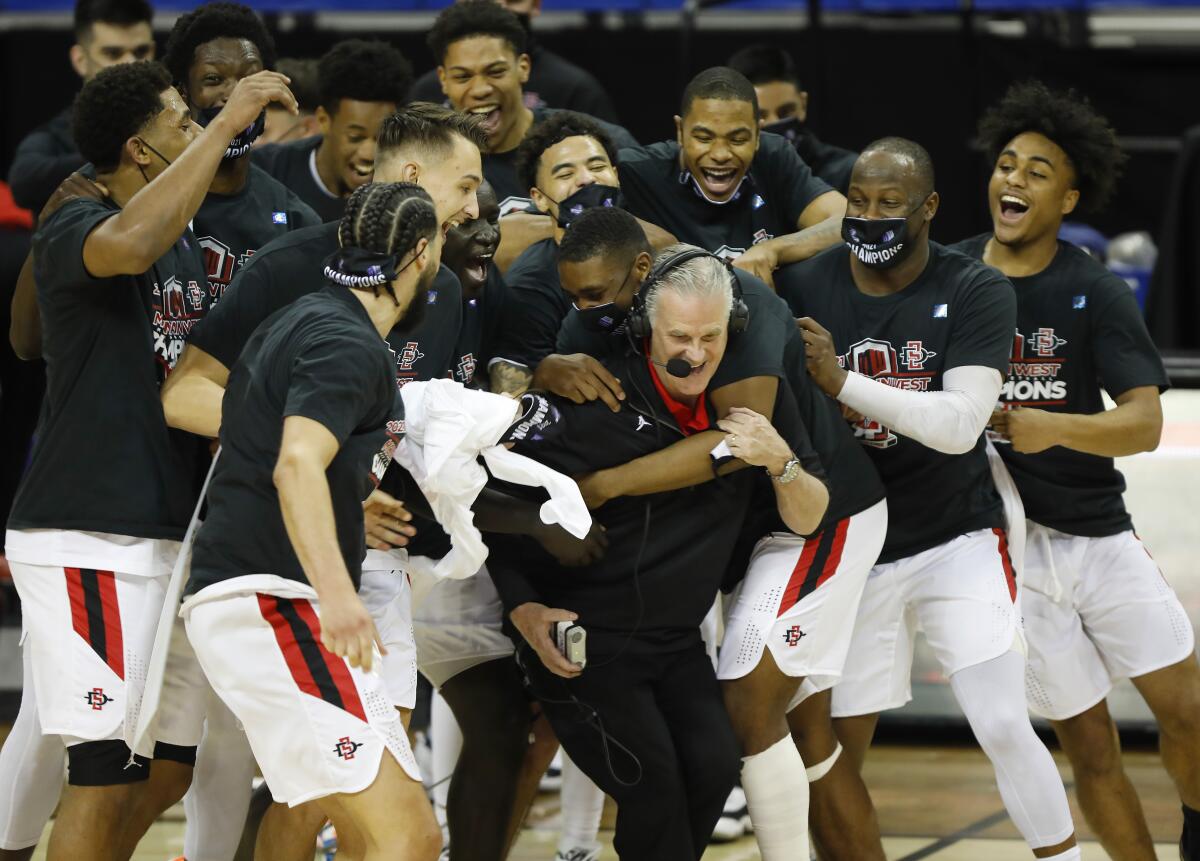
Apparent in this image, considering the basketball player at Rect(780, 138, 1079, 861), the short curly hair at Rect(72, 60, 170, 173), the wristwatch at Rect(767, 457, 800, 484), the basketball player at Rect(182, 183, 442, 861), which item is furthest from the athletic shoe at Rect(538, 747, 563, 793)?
the short curly hair at Rect(72, 60, 170, 173)

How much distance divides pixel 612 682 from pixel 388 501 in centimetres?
76

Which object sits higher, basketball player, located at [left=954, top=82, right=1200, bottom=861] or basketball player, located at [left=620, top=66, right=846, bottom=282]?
basketball player, located at [left=620, top=66, right=846, bottom=282]

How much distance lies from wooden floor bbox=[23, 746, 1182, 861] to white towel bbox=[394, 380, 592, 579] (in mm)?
1758

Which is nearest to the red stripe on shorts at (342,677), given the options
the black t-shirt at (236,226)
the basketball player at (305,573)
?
the basketball player at (305,573)

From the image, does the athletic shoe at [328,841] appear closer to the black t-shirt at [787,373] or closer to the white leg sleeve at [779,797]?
the white leg sleeve at [779,797]

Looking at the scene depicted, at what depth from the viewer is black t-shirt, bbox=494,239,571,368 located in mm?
4840

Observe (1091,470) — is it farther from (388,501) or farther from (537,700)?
(388,501)

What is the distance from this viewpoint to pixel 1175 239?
760 centimetres

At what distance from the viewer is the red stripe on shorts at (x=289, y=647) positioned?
147 inches

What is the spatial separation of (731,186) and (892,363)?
30.0 inches

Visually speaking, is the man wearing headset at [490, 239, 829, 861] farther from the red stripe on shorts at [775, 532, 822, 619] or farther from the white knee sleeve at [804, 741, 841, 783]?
the white knee sleeve at [804, 741, 841, 783]

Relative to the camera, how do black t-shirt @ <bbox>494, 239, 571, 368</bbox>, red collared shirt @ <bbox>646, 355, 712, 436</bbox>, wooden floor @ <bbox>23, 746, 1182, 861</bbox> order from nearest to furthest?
1. red collared shirt @ <bbox>646, 355, 712, 436</bbox>
2. black t-shirt @ <bbox>494, 239, 571, 368</bbox>
3. wooden floor @ <bbox>23, 746, 1182, 861</bbox>

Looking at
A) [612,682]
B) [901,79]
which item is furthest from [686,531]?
[901,79]

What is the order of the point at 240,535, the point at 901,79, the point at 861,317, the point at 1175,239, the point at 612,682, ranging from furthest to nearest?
the point at 901,79, the point at 1175,239, the point at 861,317, the point at 612,682, the point at 240,535
